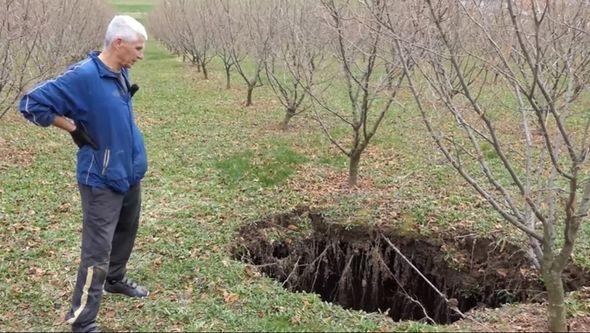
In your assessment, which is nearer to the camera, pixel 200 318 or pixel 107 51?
pixel 107 51

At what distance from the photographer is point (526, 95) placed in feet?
11.8

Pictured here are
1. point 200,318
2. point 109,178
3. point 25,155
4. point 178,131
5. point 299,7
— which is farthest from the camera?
point 178,131

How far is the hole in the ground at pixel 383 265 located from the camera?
19.6 ft

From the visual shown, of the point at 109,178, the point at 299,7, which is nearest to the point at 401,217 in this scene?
the point at 109,178

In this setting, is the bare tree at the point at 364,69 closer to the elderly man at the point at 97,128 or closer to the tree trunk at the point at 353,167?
the tree trunk at the point at 353,167

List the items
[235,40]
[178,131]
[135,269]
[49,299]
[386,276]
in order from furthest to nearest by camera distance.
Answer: [235,40], [178,131], [386,276], [135,269], [49,299]

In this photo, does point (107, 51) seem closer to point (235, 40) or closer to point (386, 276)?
point (386, 276)

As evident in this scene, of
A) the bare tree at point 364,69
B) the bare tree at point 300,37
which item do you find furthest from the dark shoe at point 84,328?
the bare tree at point 300,37

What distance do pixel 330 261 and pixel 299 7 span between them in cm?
646

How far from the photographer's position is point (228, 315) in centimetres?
444

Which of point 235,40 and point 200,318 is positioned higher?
point 235,40

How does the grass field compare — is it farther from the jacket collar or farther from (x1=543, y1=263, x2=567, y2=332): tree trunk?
the jacket collar

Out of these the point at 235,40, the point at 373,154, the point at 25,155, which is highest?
the point at 235,40

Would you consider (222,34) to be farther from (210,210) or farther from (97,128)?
(97,128)
